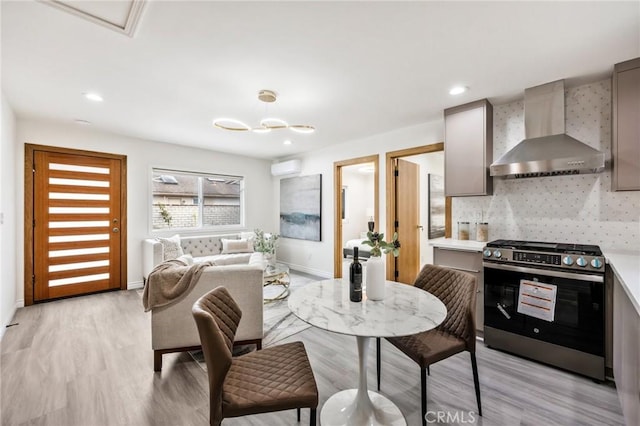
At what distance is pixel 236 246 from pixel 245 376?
12.3 feet

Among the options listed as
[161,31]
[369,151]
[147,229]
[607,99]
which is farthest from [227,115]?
[607,99]

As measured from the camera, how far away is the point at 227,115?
342 cm

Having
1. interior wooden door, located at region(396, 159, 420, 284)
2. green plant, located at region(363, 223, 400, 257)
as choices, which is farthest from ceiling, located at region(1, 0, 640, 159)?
green plant, located at region(363, 223, 400, 257)

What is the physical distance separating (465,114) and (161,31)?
2.92 meters

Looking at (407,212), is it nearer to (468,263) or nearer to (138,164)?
(468,263)

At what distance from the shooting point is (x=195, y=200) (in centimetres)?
532

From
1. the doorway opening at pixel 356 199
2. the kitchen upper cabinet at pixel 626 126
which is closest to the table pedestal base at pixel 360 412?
the kitchen upper cabinet at pixel 626 126

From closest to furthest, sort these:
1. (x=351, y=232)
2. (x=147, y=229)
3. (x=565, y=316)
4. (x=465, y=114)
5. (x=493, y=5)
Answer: (x=493, y=5) < (x=565, y=316) < (x=465, y=114) < (x=147, y=229) < (x=351, y=232)

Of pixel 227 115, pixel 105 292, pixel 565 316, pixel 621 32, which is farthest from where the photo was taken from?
pixel 105 292

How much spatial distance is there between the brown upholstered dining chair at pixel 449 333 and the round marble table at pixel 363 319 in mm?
215

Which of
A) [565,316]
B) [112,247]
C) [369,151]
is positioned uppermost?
[369,151]

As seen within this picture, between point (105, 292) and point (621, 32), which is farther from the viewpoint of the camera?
point (105, 292)

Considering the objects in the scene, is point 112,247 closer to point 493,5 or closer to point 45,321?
point 45,321

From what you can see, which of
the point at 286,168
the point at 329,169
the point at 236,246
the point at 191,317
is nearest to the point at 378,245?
the point at 191,317
